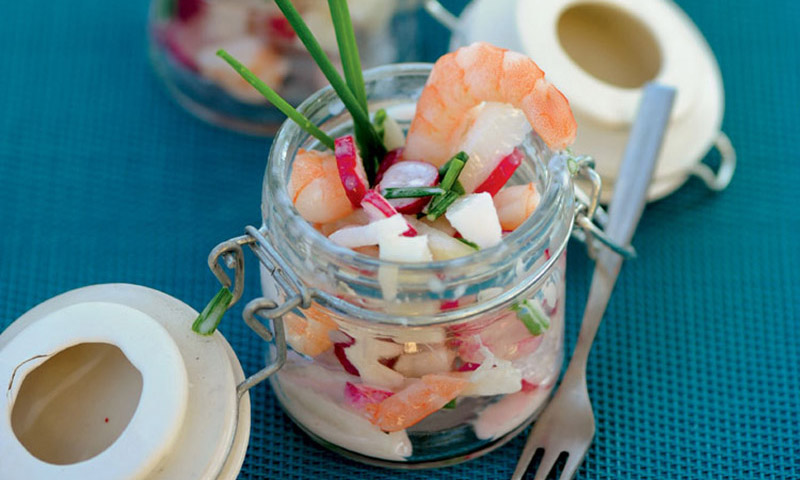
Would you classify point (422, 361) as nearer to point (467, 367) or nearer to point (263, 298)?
point (467, 367)

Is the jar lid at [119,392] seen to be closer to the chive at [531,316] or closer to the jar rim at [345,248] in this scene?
the jar rim at [345,248]

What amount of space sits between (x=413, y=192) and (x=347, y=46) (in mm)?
144

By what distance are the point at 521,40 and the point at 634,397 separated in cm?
42

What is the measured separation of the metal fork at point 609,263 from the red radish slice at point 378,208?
0.28 metres

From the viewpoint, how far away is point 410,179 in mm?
796

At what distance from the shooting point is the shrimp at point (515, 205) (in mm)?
798

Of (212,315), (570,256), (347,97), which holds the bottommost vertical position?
(570,256)

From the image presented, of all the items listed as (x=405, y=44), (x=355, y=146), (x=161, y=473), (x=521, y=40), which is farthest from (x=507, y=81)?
(x=405, y=44)

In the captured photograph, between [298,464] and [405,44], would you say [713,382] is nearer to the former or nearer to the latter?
[298,464]

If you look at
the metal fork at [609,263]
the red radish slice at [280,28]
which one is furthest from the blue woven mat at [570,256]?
the red radish slice at [280,28]

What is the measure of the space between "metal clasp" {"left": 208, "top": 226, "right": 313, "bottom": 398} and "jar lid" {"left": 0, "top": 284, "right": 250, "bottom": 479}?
4 centimetres

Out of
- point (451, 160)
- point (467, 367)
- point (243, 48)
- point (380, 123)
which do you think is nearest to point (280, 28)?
point (243, 48)

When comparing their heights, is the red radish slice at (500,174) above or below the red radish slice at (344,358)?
above

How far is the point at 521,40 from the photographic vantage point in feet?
3.53
